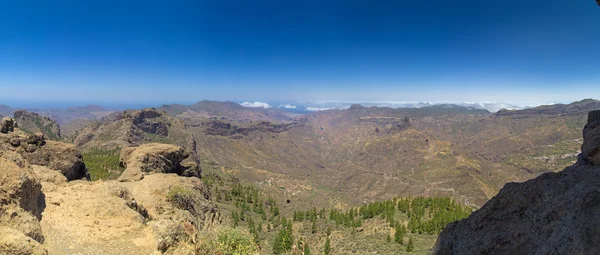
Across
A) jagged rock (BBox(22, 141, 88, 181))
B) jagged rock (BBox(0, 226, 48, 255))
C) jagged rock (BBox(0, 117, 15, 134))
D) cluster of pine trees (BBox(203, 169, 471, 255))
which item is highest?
jagged rock (BBox(0, 117, 15, 134))

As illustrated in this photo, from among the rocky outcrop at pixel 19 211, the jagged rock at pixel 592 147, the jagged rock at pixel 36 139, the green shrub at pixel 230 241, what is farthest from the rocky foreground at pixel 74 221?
the jagged rock at pixel 592 147

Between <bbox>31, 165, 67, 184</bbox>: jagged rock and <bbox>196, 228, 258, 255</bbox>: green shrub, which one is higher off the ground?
<bbox>31, 165, 67, 184</bbox>: jagged rock

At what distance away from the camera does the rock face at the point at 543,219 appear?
47.9ft

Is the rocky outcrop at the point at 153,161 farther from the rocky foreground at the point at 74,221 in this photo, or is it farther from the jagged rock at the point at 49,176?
the rocky foreground at the point at 74,221

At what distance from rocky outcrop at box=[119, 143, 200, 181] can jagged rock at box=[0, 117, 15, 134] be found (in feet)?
73.1

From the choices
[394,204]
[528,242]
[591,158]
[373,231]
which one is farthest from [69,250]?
[394,204]

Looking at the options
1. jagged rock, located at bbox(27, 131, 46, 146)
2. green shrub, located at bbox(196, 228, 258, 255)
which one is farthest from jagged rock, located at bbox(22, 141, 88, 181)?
green shrub, located at bbox(196, 228, 258, 255)

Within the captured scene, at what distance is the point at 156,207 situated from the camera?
121 ft

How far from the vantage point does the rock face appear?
14586mm

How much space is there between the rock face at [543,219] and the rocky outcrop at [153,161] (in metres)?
54.0

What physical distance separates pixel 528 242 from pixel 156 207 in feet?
130

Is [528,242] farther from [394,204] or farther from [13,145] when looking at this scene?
[394,204]

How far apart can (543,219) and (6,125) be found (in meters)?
85.0

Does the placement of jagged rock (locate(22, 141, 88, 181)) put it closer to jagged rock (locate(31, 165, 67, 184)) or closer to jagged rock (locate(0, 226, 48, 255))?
jagged rock (locate(31, 165, 67, 184))
